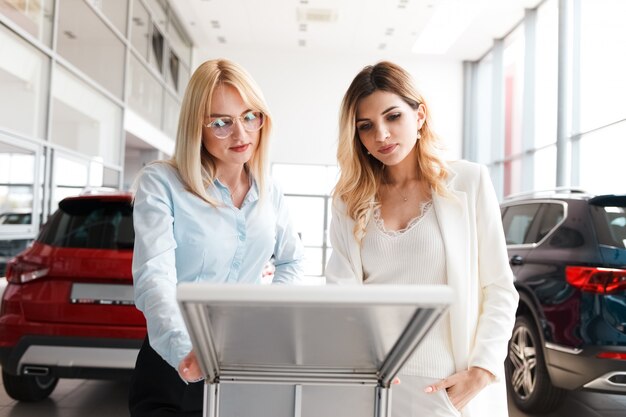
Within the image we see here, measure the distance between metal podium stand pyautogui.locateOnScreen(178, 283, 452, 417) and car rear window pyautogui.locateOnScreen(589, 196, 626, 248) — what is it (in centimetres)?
262

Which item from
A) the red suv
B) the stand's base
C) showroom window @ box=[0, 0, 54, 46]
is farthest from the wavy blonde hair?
showroom window @ box=[0, 0, 54, 46]

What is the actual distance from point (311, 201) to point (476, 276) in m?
12.9

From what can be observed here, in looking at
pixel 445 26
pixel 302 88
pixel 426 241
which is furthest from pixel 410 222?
pixel 302 88

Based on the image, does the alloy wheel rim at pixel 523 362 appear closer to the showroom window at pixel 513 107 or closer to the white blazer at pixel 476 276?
the white blazer at pixel 476 276

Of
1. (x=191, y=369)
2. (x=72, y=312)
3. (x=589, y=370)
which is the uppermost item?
(x=191, y=369)

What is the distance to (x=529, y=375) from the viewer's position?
3.65 metres

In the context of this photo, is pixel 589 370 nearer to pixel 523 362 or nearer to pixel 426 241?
pixel 523 362

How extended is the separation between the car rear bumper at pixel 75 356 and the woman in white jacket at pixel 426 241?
1.81 m

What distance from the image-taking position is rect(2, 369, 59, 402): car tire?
355cm

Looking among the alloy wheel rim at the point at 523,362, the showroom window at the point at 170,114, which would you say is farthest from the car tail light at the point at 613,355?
the showroom window at the point at 170,114

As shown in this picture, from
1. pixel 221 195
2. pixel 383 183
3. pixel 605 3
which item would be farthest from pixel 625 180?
pixel 221 195

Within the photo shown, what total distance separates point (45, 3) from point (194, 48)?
8.21 m

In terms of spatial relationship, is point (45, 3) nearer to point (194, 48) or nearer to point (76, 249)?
point (76, 249)

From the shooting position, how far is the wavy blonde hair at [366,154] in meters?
1.57
